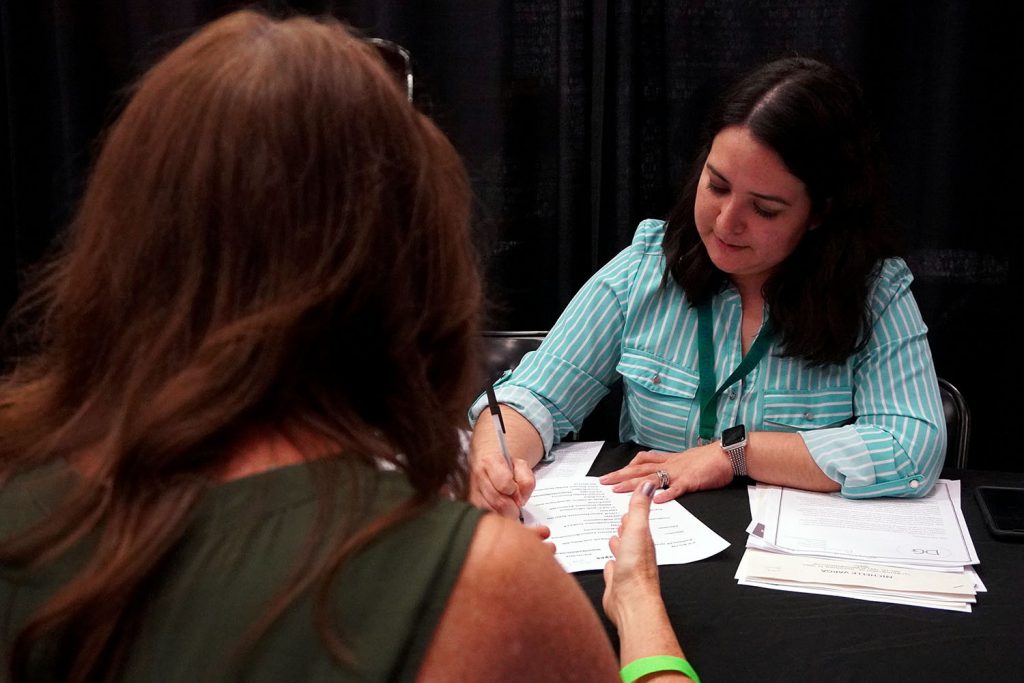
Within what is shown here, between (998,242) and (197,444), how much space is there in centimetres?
231

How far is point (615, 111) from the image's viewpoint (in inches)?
102

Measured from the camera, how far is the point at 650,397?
6.42 ft

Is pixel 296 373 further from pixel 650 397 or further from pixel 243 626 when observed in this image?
pixel 650 397

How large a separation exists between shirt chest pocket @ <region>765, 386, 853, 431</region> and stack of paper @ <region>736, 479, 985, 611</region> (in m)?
0.23

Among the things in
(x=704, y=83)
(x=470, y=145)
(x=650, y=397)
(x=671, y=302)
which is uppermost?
(x=704, y=83)

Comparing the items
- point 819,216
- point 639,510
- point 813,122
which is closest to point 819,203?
point 819,216

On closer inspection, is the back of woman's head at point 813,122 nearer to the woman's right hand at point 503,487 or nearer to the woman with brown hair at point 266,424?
the woman's right hand at point 503,487

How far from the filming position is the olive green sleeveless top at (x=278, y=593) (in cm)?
62

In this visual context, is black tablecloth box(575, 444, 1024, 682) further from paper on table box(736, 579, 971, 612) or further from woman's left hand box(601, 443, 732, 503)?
woman's left hand box(601, 443, 732, 503)

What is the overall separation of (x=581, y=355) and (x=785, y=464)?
1.62 feet

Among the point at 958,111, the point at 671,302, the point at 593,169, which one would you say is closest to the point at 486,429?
the point at 671,302

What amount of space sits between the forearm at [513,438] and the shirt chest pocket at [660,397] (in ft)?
0.84

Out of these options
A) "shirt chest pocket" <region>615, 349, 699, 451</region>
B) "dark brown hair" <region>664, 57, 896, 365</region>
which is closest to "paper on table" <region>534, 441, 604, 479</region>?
"shirt chest pocket" <region>615, 349, 699, 451</region>

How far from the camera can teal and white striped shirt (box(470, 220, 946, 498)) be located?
170cm
